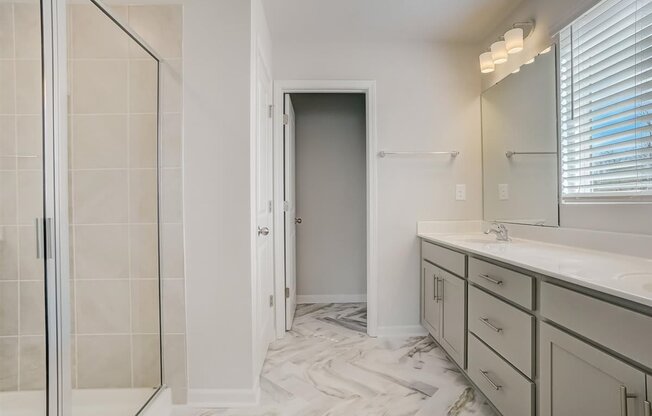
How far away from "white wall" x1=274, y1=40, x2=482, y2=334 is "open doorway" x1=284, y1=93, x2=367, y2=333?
3.01 feet

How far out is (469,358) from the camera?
1.87 meters

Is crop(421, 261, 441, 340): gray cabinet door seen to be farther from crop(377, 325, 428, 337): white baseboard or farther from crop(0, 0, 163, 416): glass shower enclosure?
crop(0, 0, 163, 416): glass shower enclosure

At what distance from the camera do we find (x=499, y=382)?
5.08 ft

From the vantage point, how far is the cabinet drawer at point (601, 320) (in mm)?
870

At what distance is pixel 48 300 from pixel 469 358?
192cm

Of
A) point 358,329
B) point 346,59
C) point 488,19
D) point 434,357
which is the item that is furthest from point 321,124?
point 434,357

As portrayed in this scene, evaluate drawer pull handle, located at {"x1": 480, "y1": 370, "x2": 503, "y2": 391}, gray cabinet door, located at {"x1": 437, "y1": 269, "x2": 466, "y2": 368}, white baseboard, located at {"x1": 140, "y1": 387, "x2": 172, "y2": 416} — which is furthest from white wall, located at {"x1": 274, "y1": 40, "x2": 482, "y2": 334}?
white baseboard, located at {"x1": 140, "y1": 387, "x2": 172, "y2": 416}

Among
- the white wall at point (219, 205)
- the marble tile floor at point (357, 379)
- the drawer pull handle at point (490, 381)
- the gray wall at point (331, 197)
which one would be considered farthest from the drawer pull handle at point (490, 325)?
the gray wall at point (331, 197)

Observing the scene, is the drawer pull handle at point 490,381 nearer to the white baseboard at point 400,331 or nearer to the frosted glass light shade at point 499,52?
the white baseboard at point 400,331

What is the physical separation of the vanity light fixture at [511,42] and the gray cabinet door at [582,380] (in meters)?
1.73

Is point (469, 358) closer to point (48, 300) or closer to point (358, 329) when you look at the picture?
point (358, 329)

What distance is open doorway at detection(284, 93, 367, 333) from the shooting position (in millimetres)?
3613

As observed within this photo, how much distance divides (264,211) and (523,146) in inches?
66.6

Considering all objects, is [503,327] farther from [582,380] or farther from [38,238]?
[38,238]
